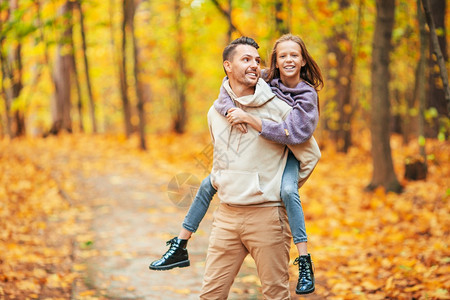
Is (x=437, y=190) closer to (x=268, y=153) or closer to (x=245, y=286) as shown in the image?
(x=245, y=286)

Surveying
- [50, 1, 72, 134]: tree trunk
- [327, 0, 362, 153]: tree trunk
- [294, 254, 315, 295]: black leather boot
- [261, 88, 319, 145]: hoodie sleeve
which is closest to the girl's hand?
[261, 88, 319, 145]: hoodie sleeve

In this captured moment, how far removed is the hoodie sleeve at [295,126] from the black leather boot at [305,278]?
2.33 ft

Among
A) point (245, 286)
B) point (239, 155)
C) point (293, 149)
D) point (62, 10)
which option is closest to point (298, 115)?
point (293, 149)

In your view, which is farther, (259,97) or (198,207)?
(198,207)

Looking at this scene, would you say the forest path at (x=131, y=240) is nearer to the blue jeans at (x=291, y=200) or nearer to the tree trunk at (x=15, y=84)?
the blue jeans at (x=291, y=200)

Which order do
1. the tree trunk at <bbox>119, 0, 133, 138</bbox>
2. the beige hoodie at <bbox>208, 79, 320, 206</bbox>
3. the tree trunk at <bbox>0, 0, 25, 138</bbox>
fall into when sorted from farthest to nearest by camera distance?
1. the tree trunk at <bbox>0, 0, 25, 138</bbox>
2. the tree trunk at <bbox>119, 0, 133, 138</bbox>
3. the beige hoodie at <bbox>208, 79, 320, 206</bbox>

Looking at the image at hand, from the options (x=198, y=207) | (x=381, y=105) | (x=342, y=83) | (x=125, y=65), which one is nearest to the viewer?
(x=198, y=207)

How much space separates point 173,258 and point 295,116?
4.06 feet

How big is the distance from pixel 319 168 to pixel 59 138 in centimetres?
912

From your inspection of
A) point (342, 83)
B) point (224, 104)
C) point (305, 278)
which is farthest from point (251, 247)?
point (342, 83)

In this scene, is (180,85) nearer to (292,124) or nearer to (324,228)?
(324,228)

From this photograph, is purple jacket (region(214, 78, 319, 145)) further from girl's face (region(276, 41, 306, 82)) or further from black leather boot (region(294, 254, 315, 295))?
black leather boot (region(294, 254, 315, 295))

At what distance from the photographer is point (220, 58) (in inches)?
739

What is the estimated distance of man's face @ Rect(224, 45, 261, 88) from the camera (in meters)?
2.88
